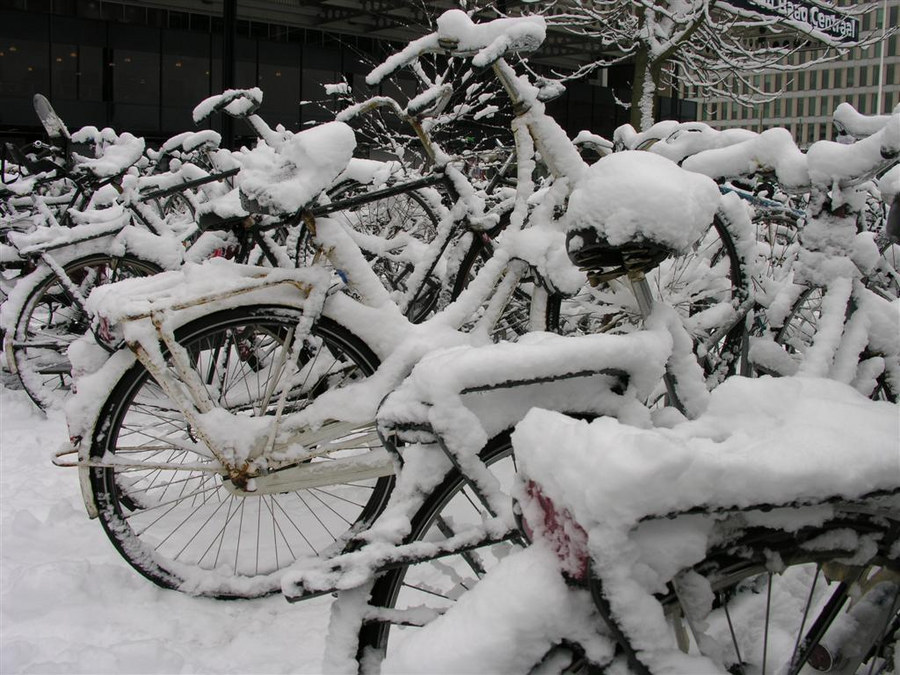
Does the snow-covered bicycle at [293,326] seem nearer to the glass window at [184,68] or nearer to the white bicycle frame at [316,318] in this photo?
the white bicycle frame at [316,318]

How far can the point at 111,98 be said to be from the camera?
68.5ft

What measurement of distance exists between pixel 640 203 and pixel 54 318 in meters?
4.93

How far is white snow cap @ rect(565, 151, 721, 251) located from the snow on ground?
5.29ft

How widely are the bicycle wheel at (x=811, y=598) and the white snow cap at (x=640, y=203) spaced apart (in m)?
0.67

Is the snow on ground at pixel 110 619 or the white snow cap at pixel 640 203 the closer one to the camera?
the white snow cap at pixel 640 203

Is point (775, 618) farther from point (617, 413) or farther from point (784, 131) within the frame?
point (784, 131)

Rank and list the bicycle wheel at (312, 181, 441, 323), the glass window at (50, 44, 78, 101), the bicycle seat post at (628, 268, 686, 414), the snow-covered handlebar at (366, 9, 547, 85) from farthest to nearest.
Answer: the glass window at (50, 44, 78, 101) < the bicycle wheel at (312, 181, 441, 323) < the snow-covered handlebar at (366, 9, 547, 85) < the bicycle seat post at (628, 268, 686, 414)

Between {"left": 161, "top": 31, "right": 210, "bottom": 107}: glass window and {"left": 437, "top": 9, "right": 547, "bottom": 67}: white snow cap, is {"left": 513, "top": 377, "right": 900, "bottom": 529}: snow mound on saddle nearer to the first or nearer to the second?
{"left": 437, "top": 9, "right": 547, "bottom": 67}: white snow cap

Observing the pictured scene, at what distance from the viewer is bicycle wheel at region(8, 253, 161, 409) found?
482 cm

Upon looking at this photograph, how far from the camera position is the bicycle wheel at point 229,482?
2.76 meters

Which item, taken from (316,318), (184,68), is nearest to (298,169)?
(316,318)

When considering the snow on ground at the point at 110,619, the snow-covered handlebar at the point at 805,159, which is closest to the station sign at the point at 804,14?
the snow-covered handlebar at the point at 805,159

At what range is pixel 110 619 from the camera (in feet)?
9.18

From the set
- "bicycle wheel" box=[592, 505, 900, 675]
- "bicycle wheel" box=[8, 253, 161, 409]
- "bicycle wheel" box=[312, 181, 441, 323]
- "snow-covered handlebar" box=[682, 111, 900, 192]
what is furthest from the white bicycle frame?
"bicycle wheel" box=[8, 253, 161, 409]
